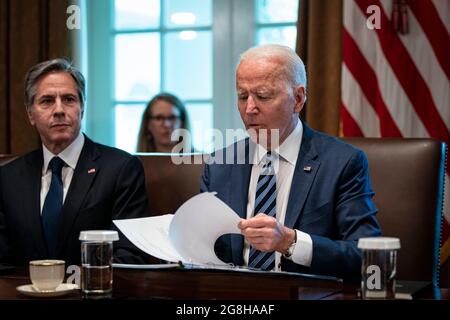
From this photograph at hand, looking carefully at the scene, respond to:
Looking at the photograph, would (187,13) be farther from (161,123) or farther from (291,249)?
(291,249)

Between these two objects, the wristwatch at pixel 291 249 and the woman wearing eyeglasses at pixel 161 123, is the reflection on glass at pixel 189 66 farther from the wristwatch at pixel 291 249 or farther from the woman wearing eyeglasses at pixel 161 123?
the wristwatch at pixel 291 249

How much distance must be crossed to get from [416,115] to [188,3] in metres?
1.65

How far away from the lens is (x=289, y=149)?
103 inches

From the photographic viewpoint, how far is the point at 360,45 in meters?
3.70

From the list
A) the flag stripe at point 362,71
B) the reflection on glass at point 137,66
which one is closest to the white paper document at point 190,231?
the flag stripe at point 362,71

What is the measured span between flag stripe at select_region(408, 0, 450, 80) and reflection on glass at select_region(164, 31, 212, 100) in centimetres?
142

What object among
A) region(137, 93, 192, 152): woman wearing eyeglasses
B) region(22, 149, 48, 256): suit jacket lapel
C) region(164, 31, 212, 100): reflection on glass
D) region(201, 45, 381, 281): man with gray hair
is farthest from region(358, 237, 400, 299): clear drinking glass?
region(164, 31, 212, 100): reflection on glass

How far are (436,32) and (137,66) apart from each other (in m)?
1.92

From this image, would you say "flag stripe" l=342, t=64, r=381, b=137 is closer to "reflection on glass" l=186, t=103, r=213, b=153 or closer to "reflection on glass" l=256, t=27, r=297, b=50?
"reflection on glass" l=256, t=27, r=297, b=50

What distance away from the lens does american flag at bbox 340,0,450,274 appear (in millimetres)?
3555

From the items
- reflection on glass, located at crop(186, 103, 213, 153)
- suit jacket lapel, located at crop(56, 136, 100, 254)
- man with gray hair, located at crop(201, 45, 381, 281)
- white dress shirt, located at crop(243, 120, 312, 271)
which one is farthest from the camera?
reflection on glass, located at crop(186, 103, 213, 153)

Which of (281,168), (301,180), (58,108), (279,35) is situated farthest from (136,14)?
(301,180)

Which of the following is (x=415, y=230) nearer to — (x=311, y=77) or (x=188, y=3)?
(x=311, y=77)
